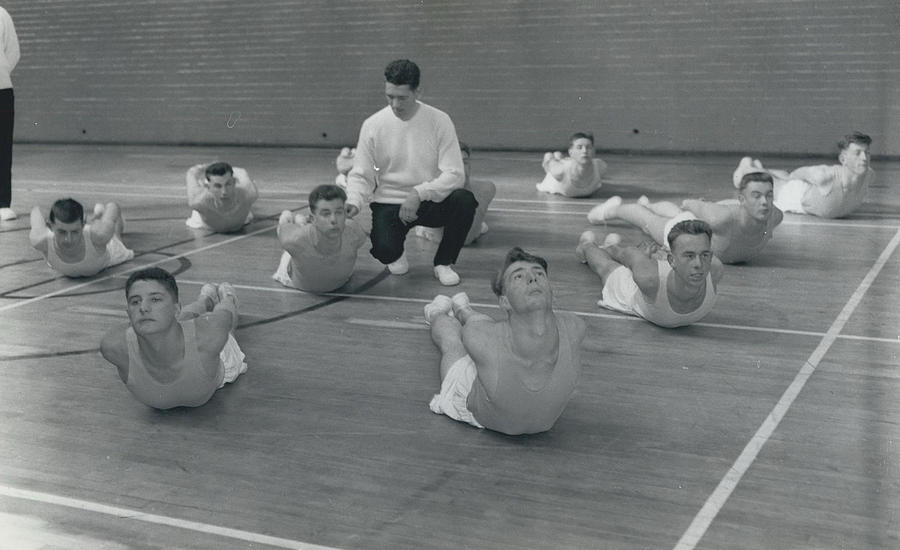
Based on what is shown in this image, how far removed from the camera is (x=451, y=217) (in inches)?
248

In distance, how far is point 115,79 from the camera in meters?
14.4

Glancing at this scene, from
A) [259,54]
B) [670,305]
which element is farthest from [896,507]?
[259,54]

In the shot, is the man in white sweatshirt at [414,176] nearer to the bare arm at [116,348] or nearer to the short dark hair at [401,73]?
the short dark hair at [401,73]

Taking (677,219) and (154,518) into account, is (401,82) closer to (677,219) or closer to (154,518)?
(677,219)

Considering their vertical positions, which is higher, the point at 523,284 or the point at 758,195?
the point at 758,195

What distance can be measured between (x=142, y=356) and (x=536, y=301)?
1.57 m

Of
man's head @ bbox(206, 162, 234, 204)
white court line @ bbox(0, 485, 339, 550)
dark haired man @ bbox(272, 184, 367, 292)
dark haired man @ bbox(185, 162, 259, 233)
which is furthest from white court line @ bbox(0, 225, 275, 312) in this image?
white court line @ bbox(0, 485, 339, 550)

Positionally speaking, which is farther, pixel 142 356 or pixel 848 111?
pixel 848 111

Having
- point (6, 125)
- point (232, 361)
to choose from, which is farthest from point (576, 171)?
point (232, 361)

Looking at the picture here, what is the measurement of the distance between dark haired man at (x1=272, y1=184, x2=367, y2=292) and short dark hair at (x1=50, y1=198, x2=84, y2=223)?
137 cm

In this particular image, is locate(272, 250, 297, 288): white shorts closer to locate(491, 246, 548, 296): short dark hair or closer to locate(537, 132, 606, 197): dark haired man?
locate(491, 246, 548, 296): short dark hair

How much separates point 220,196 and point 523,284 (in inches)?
170

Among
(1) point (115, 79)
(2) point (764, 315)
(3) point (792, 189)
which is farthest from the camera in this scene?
(1) point (115, 79)

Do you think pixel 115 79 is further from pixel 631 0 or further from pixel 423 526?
pixel 423 526
